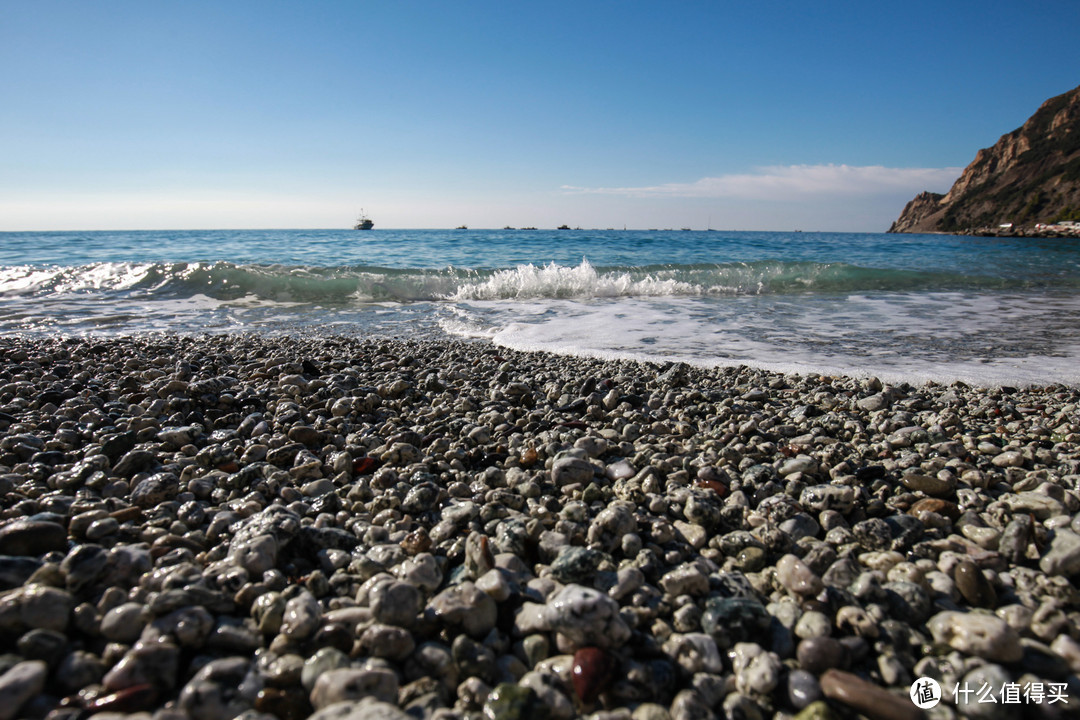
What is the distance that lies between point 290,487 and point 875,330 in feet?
21.8

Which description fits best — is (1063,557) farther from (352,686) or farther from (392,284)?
(392,284)

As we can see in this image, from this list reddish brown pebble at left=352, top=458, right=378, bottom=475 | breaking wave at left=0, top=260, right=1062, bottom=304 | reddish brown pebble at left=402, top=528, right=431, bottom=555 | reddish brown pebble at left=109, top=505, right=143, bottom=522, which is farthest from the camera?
breaking wave at left=0, top=260, right=1062, bottom=304

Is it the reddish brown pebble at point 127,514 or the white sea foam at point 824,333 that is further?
the white sea foam at point 824,333

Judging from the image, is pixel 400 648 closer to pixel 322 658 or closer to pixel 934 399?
pixel 322 658

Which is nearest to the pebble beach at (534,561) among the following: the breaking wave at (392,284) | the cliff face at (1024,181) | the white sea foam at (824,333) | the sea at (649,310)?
the white sea foam at (824,333)

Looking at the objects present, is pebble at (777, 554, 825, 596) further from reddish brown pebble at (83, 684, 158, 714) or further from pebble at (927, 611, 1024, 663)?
reddish brown pebble at (83, 684, 158, 714)

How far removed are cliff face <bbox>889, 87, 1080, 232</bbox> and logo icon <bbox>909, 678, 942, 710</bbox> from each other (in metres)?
65.8

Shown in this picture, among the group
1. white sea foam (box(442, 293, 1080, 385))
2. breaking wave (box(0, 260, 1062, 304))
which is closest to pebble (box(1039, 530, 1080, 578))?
white sea foam (box(442, 293, 1080, 385))

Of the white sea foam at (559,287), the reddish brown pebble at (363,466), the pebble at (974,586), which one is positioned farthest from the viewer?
the white sea foam at (559,287)

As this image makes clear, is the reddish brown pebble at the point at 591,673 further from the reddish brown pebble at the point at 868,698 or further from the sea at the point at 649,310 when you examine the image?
the sea at the point at 649,310

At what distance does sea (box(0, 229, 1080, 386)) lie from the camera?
5.26 meters

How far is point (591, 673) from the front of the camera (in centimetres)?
128

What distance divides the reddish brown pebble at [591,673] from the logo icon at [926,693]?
70 cm

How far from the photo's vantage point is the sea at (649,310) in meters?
5.26
